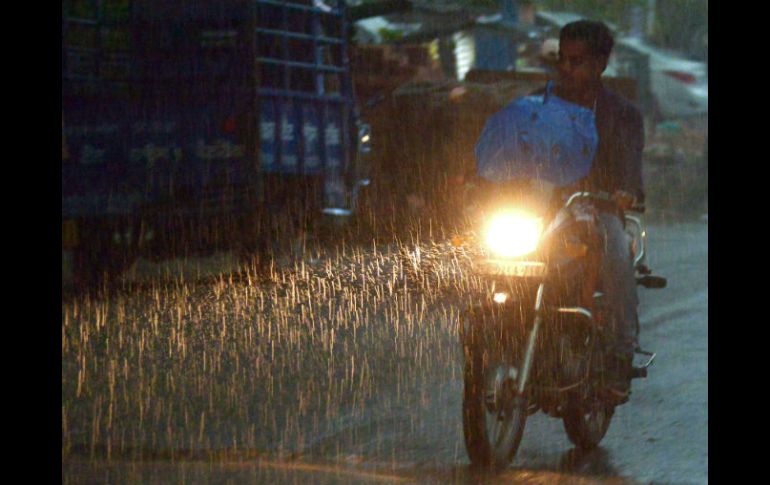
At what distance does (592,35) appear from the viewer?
5090 mm

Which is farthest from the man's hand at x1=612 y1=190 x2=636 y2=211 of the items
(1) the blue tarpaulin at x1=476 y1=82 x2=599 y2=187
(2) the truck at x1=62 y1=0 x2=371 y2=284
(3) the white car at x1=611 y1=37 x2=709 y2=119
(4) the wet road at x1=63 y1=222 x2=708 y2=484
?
(3) the white car at x1=611 y1=37 x2=709 y2=119

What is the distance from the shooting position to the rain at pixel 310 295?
17.1ft

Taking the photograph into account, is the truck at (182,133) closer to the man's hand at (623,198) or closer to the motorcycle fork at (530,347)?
the man's hand at (623,198)

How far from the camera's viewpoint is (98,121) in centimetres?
1090

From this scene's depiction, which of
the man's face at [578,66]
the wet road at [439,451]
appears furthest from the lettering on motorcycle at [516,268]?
the man's face at [578,66]

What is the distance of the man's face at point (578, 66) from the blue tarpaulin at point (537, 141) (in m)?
0.40

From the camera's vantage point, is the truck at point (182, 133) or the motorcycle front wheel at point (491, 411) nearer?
the motorcycle front wheel at point (491, 411)

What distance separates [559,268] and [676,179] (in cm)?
1756

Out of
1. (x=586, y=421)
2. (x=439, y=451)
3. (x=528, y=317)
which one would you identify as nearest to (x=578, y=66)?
(x=528, y=317)

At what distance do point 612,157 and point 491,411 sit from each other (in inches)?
43.9

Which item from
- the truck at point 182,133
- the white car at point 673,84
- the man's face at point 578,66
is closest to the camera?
the man's face at point 578,66
